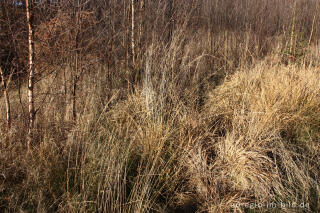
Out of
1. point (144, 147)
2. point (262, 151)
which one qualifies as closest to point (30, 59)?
point (144, 147)

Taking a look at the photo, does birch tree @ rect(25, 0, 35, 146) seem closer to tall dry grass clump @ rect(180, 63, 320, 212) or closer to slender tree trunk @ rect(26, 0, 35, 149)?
slender tree trunk @ rect(26, 0, 35, 149)

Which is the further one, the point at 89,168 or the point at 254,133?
the point at 254,133

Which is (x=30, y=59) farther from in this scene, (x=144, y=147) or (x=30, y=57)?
(x=144, y=147)

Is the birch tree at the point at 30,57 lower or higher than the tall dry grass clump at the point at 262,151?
higher

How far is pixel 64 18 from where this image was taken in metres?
2.40

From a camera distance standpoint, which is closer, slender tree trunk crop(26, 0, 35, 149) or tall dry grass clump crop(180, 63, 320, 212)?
slender tree trunk crop(26, 0, 35, 149)

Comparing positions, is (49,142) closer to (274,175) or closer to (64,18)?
(64,18)

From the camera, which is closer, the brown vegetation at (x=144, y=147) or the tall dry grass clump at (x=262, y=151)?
the brown vegetation at (x=144, y=147)

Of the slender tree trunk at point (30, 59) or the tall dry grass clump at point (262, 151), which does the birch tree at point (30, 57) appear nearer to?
the slender tree trunk at point (30, 59)

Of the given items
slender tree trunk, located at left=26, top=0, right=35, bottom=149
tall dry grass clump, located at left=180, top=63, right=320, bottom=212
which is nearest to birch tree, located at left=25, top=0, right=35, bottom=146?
slender tree trunk, located at left=26, top=0, right=35, bottom=149

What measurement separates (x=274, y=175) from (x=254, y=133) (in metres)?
0.48

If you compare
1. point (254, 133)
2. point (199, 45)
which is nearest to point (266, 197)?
point (254, 133)

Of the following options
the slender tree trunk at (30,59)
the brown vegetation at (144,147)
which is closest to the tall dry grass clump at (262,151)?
the brown vegetation at (144,147)

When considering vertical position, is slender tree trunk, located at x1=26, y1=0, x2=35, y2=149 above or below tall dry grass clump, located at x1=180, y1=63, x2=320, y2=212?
above
